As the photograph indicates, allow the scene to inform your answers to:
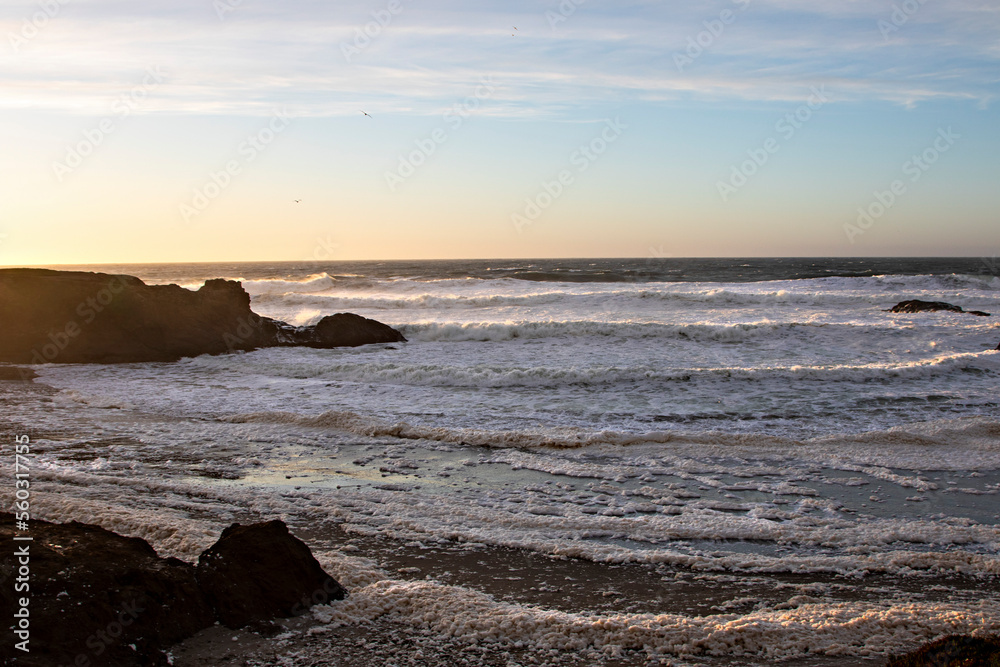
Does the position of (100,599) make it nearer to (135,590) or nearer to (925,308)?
(135,590)

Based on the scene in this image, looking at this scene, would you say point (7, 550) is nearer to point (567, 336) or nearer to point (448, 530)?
Answer: point (448, 530)

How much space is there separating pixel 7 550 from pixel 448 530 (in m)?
2.74

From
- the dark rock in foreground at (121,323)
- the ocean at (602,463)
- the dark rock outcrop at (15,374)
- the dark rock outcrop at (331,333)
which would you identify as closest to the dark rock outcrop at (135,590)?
the ocean at (602,463)

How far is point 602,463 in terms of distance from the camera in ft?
23.6

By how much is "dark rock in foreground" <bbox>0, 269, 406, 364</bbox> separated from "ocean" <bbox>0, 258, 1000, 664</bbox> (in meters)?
0.75

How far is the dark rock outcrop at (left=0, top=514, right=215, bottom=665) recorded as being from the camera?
294 cm

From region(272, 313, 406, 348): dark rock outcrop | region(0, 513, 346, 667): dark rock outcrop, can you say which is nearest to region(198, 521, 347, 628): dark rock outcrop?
region(0, 513, 346, 667): dark rock outcrop

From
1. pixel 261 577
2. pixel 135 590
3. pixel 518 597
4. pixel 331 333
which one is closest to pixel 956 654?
pixel 518 597

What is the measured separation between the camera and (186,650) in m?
3.25

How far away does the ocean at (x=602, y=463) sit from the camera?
4039 millimetres

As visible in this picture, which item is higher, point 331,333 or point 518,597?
point 331,333

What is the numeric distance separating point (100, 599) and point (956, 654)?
3.98m

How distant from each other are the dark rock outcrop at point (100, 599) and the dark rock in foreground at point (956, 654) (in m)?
3.50

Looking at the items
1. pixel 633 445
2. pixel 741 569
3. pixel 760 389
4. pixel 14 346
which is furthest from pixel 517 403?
pixel 14 346
